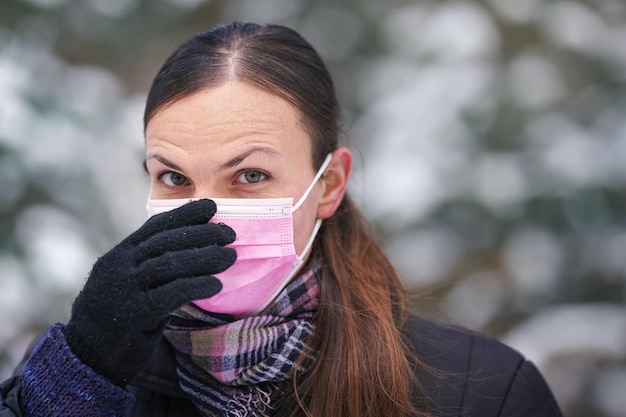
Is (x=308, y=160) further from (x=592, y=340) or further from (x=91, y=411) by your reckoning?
(x=592, y=340)

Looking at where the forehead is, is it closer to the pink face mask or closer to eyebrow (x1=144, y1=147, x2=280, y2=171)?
eyebrow (x1=144, y1=147, x2=280, y2=171)

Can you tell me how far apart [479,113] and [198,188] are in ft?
7.10

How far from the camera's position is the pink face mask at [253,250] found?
1753 millimetres

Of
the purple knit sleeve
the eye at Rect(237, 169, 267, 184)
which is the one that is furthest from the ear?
the purple knit sleeve

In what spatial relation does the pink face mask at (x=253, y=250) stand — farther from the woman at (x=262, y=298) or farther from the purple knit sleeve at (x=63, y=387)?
the purple knit sleeve at (x=63, y=387)

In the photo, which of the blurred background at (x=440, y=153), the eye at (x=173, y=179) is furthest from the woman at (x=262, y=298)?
the blurred background at (x=440, y=153)

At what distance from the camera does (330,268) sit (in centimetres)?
199

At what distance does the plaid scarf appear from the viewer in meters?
1.71

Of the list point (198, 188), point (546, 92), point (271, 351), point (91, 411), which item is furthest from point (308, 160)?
point (546, 92)

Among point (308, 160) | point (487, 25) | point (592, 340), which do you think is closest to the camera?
point (308, 160)

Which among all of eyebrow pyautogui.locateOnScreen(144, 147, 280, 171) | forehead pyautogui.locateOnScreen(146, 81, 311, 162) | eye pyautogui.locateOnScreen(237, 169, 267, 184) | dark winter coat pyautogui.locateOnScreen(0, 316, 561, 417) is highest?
forehead pyautogui.locateOnScreen(146, 81, 311, 162)

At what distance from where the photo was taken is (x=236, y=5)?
3.73 m

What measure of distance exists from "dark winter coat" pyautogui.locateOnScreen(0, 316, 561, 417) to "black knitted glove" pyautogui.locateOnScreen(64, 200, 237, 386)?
39cm

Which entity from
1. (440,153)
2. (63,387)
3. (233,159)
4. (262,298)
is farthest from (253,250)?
(440,153)
